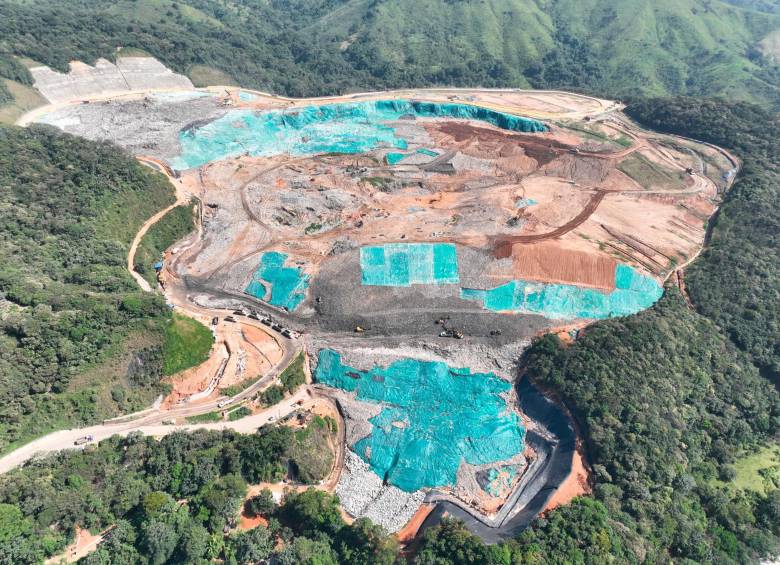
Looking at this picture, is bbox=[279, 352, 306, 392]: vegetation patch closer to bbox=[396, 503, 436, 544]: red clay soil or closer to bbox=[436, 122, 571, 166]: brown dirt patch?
bbox=[396, 503, 436, 544]: red clay soil

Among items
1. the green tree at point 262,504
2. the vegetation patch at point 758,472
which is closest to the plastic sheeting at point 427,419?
the green tree at point 262,504

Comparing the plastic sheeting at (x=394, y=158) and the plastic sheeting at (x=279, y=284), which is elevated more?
the plastic sheeting at (x=394, y=158)

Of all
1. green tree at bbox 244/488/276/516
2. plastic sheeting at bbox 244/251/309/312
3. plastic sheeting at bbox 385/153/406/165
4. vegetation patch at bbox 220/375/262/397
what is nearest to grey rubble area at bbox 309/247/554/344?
plastic sheeting at bbox 244/251/309/312

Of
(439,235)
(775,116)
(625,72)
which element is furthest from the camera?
(625,72)

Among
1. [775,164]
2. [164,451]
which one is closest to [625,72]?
[775,164]

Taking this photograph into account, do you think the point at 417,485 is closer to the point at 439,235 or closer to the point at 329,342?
the point at 329,342

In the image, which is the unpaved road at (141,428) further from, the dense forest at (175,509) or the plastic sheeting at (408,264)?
the plastic sheeting at (408,264)

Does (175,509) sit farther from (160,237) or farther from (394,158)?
(394,158)
